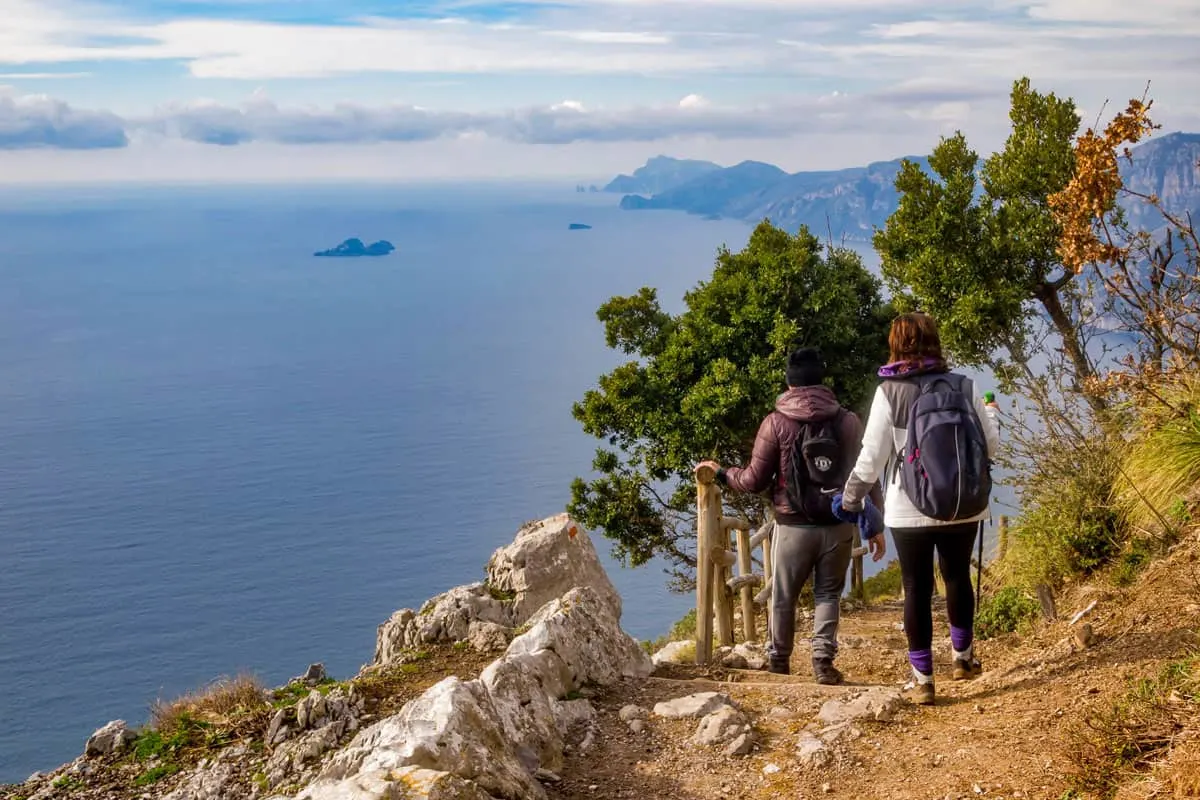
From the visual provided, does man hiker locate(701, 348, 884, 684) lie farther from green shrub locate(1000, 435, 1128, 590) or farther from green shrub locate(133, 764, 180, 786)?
green shrub locate(133, 764, 180, 786)

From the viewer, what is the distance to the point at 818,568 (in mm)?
7812

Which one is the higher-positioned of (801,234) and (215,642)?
(801,234)

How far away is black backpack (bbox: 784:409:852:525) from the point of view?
7.41 m

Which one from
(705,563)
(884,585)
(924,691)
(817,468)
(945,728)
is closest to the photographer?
(945,728)

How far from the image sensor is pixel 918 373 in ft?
21.3

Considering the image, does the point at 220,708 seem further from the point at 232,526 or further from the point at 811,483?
the point at 232,526

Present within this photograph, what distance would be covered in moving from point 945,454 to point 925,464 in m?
0.13

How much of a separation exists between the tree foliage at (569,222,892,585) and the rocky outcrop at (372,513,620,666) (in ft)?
23.8

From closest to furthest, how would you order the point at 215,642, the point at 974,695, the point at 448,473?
the point at 974,695 → the point at 215,642 → the point at 448,473

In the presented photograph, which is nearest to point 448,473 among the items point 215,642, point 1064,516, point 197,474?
point 197,474

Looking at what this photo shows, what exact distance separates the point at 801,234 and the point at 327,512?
11577cm

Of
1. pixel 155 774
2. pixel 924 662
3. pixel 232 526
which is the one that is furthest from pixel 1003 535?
pixel 232 526

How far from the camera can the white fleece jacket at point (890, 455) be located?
21.1 feet

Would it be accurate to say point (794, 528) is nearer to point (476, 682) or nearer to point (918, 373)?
point (918, 373)
